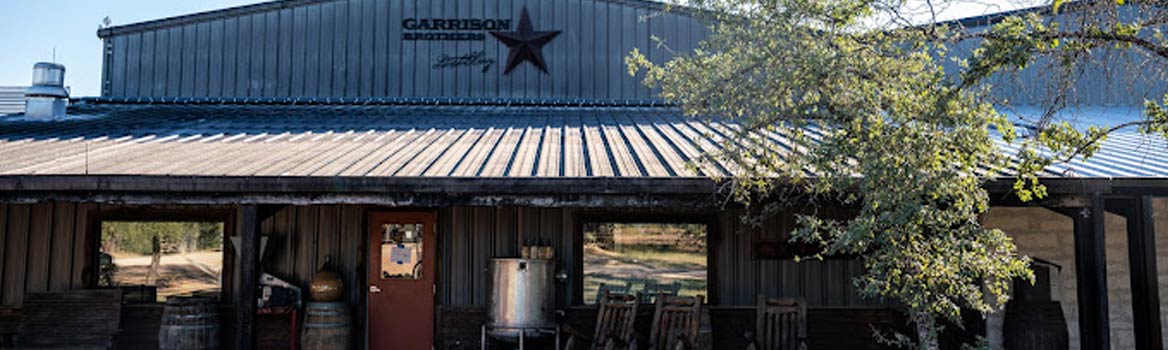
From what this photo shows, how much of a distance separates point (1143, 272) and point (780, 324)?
318cm

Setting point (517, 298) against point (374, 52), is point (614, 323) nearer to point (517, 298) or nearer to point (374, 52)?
point (517, 298)

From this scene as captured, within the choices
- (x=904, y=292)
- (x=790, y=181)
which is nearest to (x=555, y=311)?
(x=790, y=181)

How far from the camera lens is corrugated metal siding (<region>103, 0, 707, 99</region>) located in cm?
1350

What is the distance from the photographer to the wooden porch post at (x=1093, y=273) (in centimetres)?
712

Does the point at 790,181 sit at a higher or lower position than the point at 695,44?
lower

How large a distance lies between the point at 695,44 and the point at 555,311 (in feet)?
18.3

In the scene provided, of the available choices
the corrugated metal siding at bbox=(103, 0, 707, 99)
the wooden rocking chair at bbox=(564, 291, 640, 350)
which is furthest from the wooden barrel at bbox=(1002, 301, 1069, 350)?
the corrugated metal siding at bbox=(103, 0, 707, 99)

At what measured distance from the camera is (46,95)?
38.7 feet

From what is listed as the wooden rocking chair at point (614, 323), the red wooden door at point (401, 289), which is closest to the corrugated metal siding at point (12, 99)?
the red wooden door at point (401, 289)

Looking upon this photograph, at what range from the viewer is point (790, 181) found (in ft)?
20.2

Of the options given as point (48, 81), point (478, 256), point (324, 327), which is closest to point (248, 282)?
point (324, 327)

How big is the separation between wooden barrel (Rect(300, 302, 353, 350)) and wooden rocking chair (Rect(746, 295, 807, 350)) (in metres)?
4.12

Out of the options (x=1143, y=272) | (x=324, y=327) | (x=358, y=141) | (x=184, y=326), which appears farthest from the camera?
(x=358, y=141)

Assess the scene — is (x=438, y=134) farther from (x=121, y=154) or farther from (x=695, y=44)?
(x=695, y=44)
